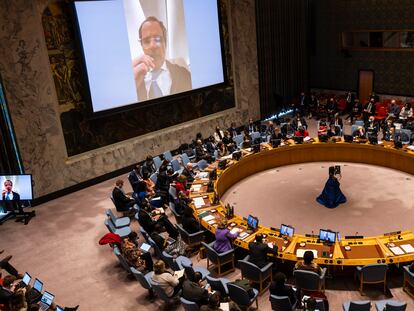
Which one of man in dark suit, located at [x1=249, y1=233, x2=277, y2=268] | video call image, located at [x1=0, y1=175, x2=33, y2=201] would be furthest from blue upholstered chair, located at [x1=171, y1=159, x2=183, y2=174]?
man in dark suit, located at [x1=249, y1=233, x2=277, y2=268]

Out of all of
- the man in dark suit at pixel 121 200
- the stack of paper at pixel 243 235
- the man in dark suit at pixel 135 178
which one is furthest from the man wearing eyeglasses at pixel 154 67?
the stack of paper at pixel 243 235

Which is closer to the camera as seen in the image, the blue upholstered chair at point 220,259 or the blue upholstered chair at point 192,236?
the blue upholstered chair at point 220,259

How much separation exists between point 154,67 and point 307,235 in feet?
31.1

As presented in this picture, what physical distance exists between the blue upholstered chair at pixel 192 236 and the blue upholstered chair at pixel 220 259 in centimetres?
67

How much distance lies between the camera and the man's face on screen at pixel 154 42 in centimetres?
1485

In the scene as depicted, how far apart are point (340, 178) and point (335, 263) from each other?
589cm

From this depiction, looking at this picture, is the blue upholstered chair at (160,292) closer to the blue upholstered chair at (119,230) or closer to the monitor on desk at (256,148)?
the blue upholstered chair at (119,230)

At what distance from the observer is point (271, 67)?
67.0ft

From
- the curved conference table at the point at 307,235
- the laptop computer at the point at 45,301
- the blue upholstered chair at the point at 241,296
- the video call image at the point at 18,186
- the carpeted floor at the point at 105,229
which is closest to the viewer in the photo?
the blue upholstered chair at the point at 241,296

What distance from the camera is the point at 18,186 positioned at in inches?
471

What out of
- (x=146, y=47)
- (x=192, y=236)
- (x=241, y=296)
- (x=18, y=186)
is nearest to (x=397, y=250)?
(x=241, y=296)

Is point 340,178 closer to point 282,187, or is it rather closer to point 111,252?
point 282,187

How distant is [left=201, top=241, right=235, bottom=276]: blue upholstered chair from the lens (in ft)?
27.3

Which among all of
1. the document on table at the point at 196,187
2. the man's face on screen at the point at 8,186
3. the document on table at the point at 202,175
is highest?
the man's face on screen at the point at 8,186
